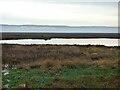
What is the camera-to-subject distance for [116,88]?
1294 cm

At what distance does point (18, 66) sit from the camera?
59.0 ft

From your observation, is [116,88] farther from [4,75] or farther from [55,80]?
[4,75]

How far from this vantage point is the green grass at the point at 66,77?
1350cm

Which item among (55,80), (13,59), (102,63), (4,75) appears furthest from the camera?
(13,59)

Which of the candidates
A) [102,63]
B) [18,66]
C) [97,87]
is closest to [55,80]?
[97,87]

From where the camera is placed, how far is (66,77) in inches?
585

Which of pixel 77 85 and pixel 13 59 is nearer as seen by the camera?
pixel 77 85

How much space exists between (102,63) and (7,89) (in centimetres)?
748

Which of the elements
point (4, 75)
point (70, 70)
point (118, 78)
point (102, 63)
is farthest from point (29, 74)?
point (102, 63)

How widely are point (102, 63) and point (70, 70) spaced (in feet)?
9.13

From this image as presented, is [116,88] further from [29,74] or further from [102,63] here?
[102,63]

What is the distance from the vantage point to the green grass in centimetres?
1350

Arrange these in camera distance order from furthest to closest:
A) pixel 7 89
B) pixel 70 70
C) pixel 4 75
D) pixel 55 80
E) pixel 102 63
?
pixel 102 63 < pixel 70 70 < pixel 4 75 < pixel 55 80 < pixel 7 89

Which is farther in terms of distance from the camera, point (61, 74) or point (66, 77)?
point (61, 74)
